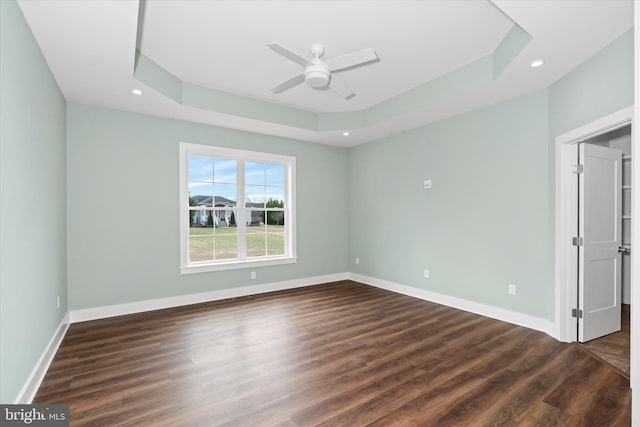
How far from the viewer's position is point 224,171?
5148mm

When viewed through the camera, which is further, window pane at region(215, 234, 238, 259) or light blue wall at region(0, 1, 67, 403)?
window pane at region(215, 234, 238, 259)

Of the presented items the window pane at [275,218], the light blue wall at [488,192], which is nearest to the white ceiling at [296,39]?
the light blue wall at [488,192]

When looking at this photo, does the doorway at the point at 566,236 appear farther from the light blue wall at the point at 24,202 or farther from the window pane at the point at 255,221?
the light blue wall at the point at 24,202

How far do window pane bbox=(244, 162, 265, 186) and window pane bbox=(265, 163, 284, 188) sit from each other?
0.33 feet

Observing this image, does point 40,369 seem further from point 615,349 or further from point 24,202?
point 615,349

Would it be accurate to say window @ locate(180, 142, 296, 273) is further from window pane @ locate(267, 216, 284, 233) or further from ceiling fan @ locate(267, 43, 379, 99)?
ceiling fan @ locate(267, 43, 379, 99)

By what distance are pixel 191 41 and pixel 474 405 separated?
13.0 ft

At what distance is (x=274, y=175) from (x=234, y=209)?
38.4 inches

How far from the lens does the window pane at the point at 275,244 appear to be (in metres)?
5.63

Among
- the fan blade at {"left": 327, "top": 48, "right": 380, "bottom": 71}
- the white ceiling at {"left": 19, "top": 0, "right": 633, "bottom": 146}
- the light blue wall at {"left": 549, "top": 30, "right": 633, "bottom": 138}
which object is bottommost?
the light blue wall at {"left": 549, "top": 30, "right": 633, "bottom": 138}

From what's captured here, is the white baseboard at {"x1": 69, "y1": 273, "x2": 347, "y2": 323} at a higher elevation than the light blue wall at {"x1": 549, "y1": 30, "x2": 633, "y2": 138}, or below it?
below

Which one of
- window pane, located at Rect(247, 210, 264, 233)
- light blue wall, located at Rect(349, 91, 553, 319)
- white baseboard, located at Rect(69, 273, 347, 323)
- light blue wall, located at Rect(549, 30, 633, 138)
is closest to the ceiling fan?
light blue wall, located at Rect(549, 30, 633, 138)

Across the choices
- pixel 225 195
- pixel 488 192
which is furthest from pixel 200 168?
→ pixel 488 192

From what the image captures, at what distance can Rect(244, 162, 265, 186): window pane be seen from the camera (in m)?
5.37
